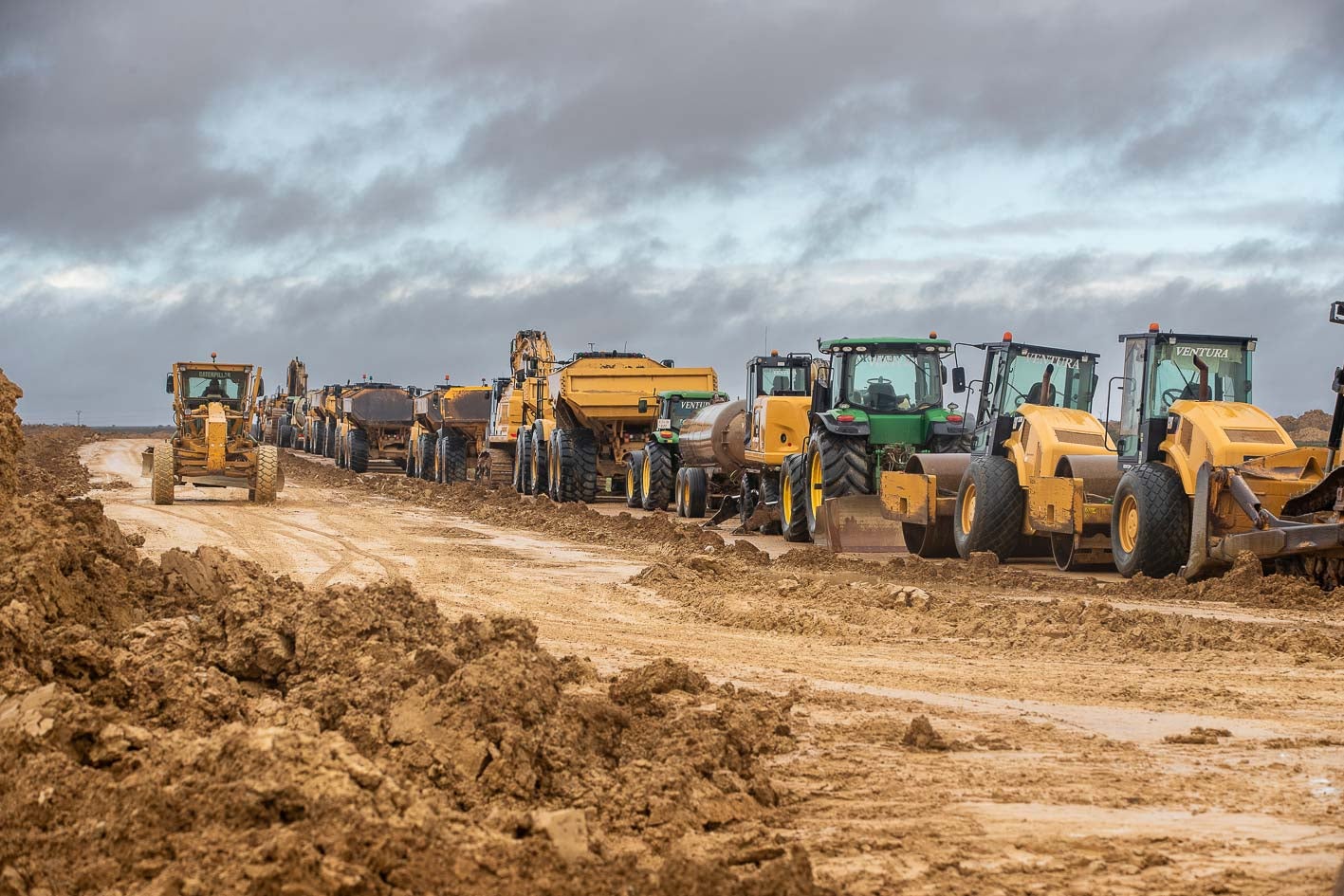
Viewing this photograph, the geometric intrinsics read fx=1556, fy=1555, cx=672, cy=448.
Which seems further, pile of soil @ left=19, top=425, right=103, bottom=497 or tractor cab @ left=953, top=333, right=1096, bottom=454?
pile of soil @ left=19, top=425, right=103, bottom=497

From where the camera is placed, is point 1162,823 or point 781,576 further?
point 781,576

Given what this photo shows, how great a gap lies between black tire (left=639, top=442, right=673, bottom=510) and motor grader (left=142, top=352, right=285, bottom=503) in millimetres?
6217

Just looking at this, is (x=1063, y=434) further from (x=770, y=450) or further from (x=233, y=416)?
(x=233, y=416)

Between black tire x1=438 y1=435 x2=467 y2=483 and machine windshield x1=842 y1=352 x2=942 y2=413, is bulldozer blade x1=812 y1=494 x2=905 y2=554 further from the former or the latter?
black tire x1=438 y1=435 x2=467 y2=483

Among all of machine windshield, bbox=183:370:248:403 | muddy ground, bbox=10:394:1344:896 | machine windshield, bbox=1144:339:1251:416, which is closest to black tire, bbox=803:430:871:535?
machine windshield, bbox=1144:339:1251:416

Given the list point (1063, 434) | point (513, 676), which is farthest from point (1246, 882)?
point (1063, 434)

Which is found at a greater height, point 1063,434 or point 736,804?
point 1063,434

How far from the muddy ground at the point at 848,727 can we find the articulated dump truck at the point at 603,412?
15.5 m

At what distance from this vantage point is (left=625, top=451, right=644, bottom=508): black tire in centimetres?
2756

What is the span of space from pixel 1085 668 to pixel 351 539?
11433 mm

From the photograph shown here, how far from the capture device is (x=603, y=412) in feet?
93.9

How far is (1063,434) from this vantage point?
51.2ft

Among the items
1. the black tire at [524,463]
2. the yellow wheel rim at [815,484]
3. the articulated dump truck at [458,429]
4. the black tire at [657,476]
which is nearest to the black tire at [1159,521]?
the yellow wheel rim at [815,484]

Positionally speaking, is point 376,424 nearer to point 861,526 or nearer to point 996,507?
point 861,526
